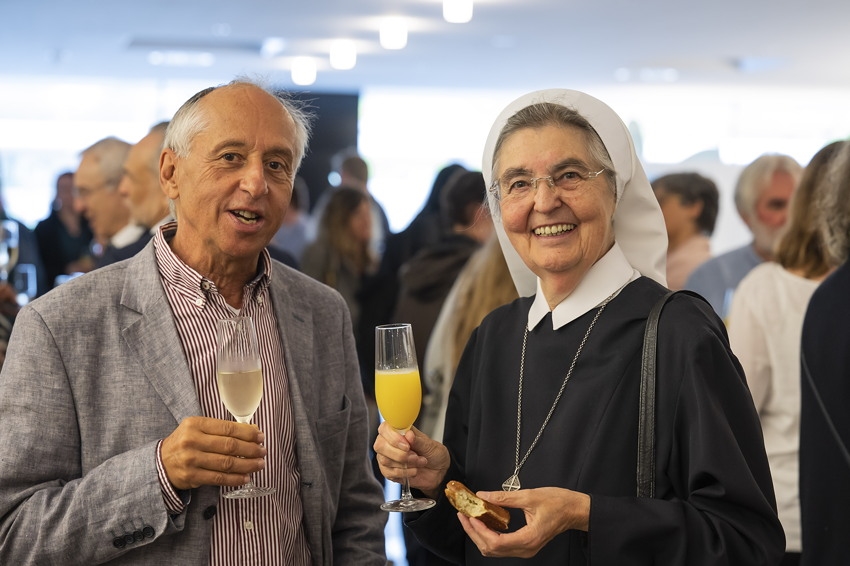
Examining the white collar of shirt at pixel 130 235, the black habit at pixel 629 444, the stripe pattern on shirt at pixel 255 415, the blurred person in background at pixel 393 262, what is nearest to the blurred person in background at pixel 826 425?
the black habit at pixel 629 444

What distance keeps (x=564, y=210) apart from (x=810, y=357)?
1093mm

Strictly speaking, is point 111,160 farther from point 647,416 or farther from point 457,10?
point 457,10

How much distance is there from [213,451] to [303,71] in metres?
11.8

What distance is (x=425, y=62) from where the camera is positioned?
1238 cm

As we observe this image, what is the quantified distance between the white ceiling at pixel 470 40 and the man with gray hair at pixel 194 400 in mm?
7338

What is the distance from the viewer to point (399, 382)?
1900mm

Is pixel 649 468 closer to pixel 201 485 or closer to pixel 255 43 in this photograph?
pixel 201 485

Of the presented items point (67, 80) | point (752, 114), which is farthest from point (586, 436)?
point (752, 114)

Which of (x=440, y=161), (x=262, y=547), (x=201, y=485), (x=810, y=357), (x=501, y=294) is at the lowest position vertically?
(x=262, y=547)

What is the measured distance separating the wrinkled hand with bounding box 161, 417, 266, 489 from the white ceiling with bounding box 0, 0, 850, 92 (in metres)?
7.82

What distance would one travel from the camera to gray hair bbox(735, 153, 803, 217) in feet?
14.3

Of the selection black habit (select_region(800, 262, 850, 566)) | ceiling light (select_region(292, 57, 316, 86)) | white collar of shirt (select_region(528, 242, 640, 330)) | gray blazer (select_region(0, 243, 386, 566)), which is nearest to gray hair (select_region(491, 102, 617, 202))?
white collar of shirt (select_region(528, 242, 640, 330))

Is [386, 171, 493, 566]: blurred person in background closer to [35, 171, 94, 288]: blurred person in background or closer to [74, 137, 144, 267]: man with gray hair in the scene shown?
[74, 137, 144, 267]: man with gray hair

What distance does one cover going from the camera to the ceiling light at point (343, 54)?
11094mm
